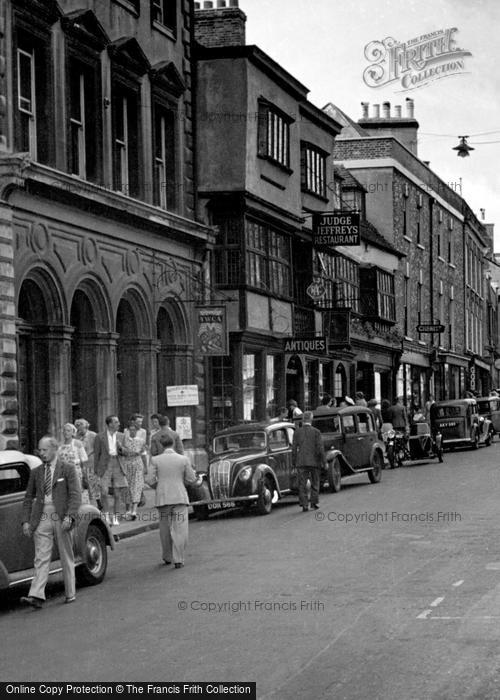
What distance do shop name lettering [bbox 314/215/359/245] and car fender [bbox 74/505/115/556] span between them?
76.7 ft

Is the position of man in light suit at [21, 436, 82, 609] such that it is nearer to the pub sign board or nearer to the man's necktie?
the man's necktie

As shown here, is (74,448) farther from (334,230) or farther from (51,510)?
(334,230)

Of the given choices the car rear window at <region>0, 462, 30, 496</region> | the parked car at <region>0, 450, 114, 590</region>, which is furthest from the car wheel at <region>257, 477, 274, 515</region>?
the car rear window at <region>0, 462, 30, 496</region>

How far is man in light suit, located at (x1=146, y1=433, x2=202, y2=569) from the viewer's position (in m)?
15.2

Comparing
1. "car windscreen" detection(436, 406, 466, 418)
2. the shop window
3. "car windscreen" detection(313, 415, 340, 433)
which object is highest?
the shop window

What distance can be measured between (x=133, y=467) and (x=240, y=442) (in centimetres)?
259

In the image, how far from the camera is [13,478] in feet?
44.2

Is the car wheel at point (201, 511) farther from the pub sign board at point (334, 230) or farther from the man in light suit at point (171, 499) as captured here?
the pub sign board at point (334, 230)

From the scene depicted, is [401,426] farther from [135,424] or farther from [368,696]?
[368,696]

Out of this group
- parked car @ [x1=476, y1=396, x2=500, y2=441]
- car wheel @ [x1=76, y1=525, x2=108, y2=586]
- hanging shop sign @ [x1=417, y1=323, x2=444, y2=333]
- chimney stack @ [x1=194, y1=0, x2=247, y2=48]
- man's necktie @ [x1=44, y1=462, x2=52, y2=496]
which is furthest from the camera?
hanging shop sign @ [x1=417, y1=323, x2=444, y2=333]

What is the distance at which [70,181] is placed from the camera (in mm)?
23141

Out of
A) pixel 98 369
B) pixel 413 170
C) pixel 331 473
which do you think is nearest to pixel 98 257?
pixel 98 369

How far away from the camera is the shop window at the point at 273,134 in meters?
33.2

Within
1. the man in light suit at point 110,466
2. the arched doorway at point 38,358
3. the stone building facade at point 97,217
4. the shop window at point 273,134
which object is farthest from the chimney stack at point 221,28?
the man in light suit at point 110,466
